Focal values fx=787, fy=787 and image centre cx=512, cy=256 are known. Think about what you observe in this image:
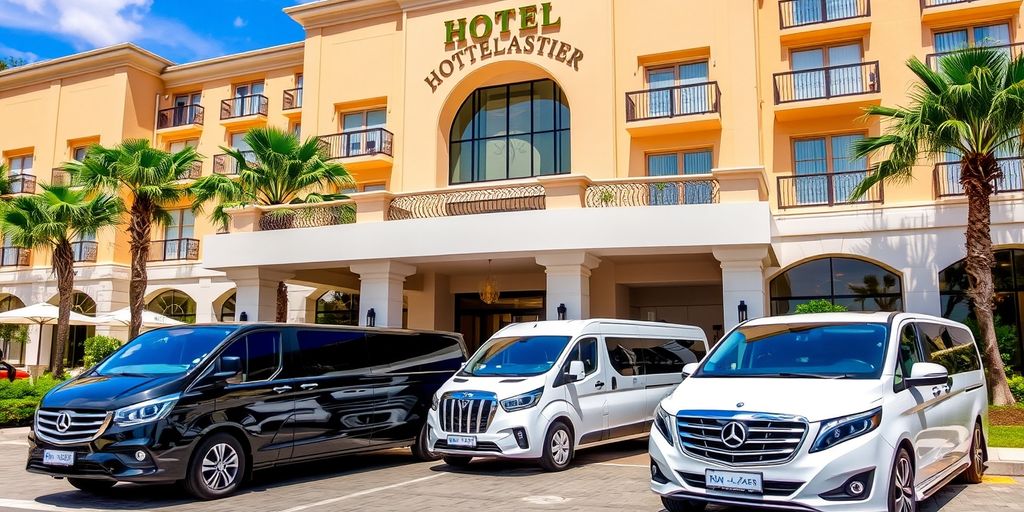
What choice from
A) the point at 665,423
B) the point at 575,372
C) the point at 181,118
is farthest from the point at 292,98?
the point at 665,423

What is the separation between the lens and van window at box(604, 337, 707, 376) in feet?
40.9

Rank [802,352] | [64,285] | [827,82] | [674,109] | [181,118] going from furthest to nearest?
[181,118] → [64,285] → [674,109] → [827,82] → [802,352]

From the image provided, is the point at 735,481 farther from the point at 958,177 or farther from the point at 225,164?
the point at 225,164

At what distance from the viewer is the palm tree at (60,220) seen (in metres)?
24.5

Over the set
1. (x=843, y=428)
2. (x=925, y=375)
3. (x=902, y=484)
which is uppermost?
(x=925, y=375)

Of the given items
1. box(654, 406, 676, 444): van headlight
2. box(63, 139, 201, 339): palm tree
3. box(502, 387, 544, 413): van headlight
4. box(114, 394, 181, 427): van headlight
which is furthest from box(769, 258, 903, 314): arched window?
box(63, 139, 201, 339): palm tree

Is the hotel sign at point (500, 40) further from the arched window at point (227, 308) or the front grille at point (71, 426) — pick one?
the front grille at point (71, 426)

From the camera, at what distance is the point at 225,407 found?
9.27 m

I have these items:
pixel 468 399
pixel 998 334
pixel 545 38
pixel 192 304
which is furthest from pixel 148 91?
pixel 998 334

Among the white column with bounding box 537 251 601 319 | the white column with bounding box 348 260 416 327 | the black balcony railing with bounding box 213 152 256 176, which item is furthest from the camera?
the black balcony railing with bounding box 213 152 256 176

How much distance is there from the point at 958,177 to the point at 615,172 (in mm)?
8680

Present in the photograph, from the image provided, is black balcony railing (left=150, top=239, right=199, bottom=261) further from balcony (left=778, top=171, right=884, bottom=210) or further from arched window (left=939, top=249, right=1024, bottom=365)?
arched window (left=939, top=249, right=1024, bottom=365)

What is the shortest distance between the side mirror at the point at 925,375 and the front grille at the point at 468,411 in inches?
207

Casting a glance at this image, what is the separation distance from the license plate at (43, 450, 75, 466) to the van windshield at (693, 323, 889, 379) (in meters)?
6.76
